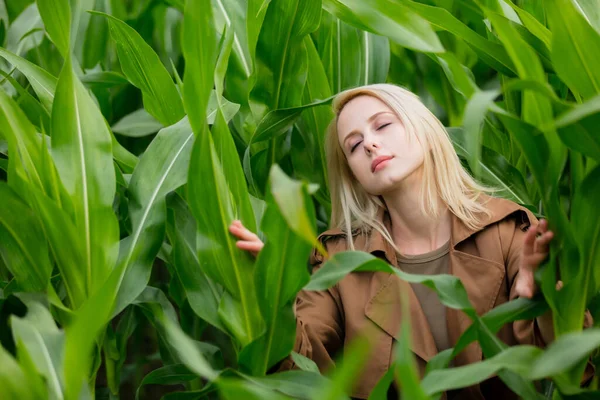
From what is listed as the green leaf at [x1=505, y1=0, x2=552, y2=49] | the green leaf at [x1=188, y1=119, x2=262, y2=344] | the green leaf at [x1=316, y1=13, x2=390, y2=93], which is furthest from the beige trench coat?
the green leaf at [x1=316, y1=13, x2=390, y2=93]

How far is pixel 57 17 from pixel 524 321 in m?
0.63

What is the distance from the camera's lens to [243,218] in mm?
875

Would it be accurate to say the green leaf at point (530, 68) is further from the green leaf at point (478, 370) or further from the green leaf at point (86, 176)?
the green leaf at point (86, 176)

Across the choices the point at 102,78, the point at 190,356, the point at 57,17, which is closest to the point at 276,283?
the point at 190,356

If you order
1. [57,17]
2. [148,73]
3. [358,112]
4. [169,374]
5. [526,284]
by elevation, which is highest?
[57,17]

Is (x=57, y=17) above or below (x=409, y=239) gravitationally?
above

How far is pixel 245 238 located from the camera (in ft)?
2.76

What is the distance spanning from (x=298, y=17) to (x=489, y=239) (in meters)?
0.37

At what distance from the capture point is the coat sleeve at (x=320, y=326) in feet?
3.10

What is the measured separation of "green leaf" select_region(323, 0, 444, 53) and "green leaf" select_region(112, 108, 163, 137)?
0.58 metres

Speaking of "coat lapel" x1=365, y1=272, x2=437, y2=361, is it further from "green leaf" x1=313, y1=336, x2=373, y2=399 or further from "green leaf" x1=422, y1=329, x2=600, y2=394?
"green leaf" x1=313, y1=336, x2=373, y2=399

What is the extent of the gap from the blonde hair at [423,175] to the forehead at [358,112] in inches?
0.4

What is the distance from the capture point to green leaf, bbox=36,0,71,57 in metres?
0.91

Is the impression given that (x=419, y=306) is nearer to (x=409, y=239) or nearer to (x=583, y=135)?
(x=409, y=239)
